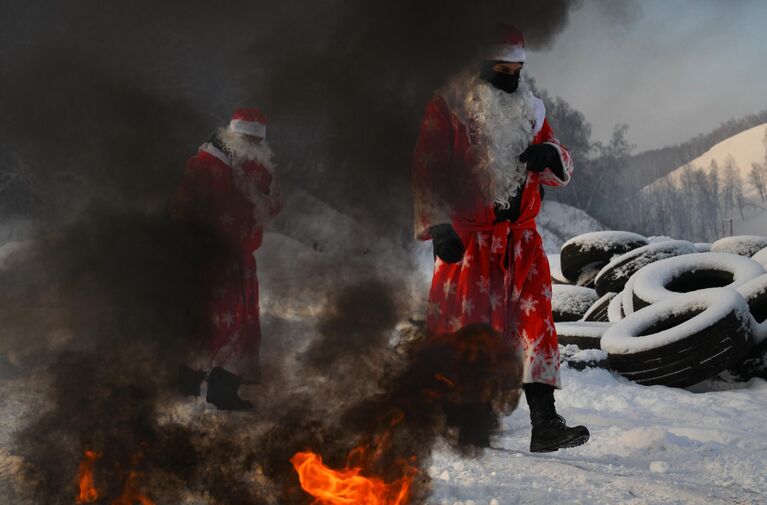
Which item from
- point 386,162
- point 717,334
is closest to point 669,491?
point 386,162

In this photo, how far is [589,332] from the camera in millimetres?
7254

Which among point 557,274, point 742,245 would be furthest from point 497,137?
point 742,245

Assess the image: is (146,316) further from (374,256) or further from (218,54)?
(218,54)

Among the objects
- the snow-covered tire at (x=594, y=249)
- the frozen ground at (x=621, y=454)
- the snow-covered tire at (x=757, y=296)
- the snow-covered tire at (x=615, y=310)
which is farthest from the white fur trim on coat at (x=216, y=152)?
the snow-covered tire at (x=594, y=249)

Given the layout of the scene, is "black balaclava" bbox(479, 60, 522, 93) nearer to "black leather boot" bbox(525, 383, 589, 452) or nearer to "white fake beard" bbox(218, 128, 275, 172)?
"black leather boot" bbox(525, 383, 589, 452)

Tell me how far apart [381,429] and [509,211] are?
1254 millimetres

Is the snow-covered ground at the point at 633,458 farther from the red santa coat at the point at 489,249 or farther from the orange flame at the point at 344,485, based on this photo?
the red santa coat at the point at 489,249

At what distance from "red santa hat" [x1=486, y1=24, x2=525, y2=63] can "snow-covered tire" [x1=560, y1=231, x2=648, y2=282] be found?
6322 mm

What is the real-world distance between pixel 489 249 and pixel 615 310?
476 cm

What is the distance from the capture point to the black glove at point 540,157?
3645mm

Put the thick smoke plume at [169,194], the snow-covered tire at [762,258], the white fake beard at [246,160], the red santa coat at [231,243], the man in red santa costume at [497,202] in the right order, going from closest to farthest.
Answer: the thick smoke plume at [169,194] < the man in red santa costume at [497,202] < the red santa coat at [231,243] < the white fake beard at [246,160] < the snow-covered tire at [762,258]

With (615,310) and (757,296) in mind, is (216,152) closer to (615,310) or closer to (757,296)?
(615,310)

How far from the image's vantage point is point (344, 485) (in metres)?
3.12

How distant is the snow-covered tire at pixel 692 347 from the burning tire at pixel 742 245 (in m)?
3.50
